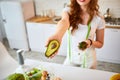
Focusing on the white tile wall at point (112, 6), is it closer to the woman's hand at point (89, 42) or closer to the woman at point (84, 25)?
the woman at point (84, 25)

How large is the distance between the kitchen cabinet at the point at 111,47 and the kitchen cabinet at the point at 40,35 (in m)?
0.71

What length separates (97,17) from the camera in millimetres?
1592

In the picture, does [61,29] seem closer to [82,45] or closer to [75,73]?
[82,45]

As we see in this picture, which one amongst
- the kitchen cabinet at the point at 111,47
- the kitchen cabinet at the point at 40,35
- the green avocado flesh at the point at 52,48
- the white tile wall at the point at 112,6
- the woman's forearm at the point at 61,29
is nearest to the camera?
the green avocado flesh at the point at 52,48

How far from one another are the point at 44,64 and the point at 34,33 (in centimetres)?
201

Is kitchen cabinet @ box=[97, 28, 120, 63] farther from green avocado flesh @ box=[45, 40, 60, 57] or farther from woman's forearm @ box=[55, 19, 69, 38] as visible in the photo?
green avocado flesh @ box=[45, 40, 60, 57]

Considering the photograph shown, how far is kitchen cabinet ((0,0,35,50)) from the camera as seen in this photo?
11.4 feet

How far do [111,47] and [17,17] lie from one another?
6.34 ft

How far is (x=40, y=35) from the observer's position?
3.55m

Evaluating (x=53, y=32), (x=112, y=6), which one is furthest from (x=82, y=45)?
(x=112, y=6)

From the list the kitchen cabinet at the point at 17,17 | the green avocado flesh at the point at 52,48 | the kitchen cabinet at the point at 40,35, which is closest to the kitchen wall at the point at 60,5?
the kitchen cabinet at the point at 17,17

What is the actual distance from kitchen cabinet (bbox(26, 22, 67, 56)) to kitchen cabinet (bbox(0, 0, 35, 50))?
140 millimetres

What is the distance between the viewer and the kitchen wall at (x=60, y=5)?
10.7 ft

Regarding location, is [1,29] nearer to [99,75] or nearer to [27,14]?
[27,14]
